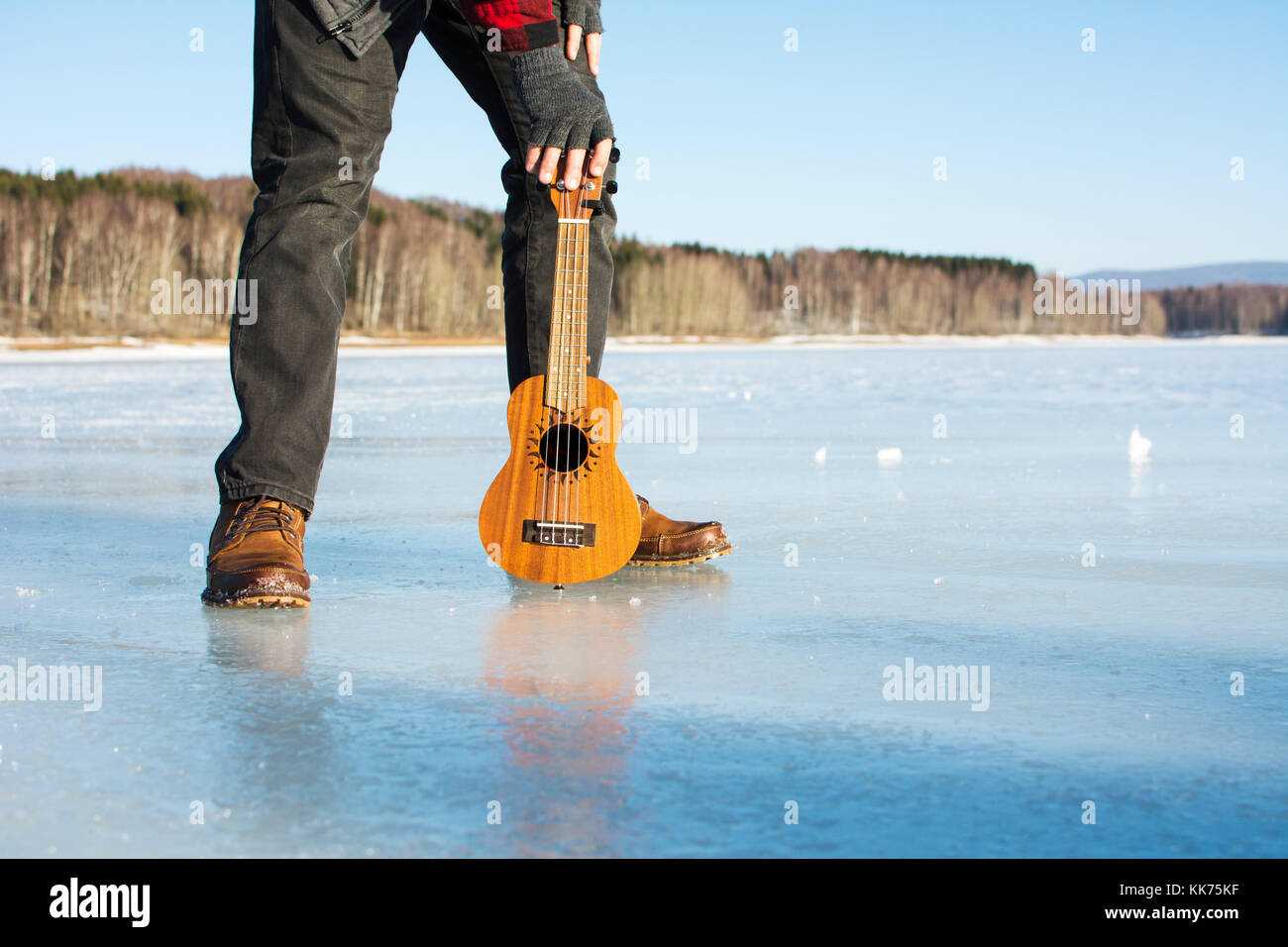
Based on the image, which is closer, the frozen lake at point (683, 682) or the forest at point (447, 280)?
the frozen lake at point (683, 682)

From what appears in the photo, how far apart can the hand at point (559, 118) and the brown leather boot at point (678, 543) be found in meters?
0.77

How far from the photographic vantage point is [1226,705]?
1626 mm

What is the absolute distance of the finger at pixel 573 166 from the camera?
248cm

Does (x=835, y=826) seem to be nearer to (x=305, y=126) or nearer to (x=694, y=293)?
(x=305, y=126)

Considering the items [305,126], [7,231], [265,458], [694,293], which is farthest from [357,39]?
[694,293]

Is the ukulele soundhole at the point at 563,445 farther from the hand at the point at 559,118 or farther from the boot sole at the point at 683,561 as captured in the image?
the hand at the point at 559,118

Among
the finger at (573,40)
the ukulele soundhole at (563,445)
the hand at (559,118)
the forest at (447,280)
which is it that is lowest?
the ukulele soundhole at (563,445)

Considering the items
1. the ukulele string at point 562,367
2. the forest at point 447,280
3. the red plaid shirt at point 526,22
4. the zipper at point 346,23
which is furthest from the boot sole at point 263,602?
the forest at point 447,280

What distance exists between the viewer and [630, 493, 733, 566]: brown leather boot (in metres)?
2.75

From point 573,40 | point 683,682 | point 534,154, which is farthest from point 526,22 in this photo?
point 683,682

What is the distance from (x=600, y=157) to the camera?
252 centimetres

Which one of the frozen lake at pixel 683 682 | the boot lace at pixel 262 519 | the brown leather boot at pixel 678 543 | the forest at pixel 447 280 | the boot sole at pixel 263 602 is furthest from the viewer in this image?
the forest at pixel 447 280

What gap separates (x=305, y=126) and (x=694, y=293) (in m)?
80.0

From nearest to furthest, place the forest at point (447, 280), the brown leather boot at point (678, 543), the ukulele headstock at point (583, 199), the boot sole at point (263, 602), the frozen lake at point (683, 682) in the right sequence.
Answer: the frozen lake at point (683, 682) < the boot sole at point (263, 602) < the ukulele headstock at point (583, 199) < the brown leather boot at point (678, 543) < the forest at point (447, 280)
